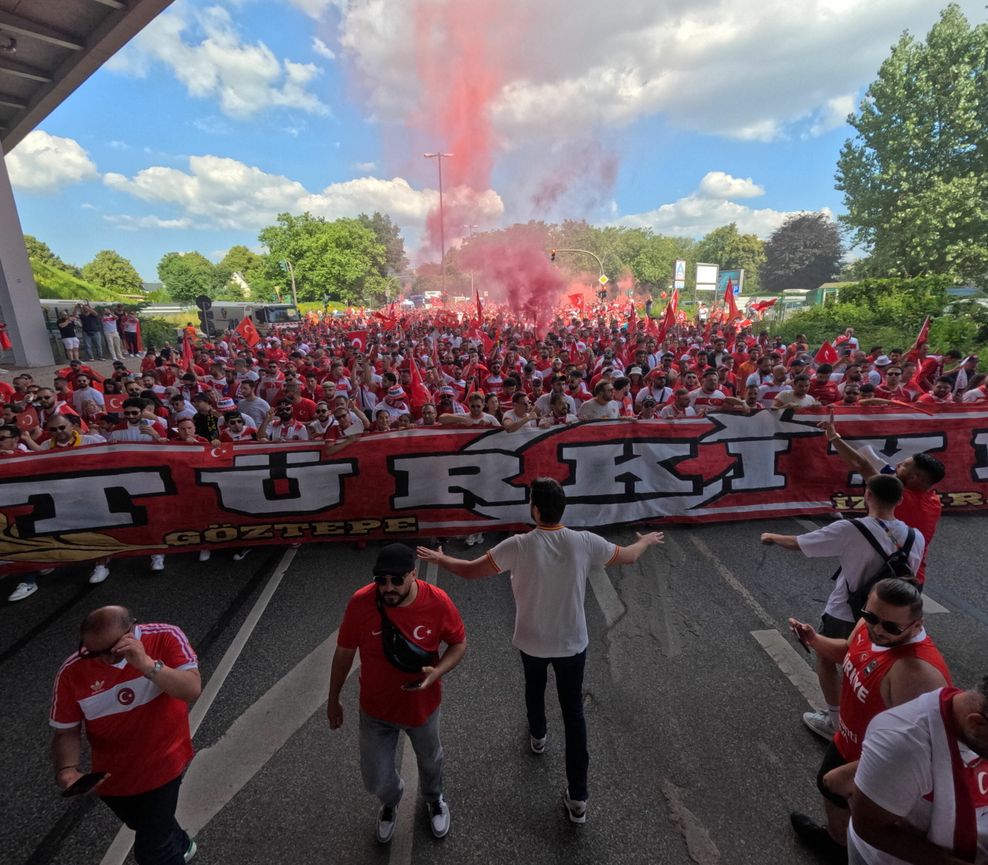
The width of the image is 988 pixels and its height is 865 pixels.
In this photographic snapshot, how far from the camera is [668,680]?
3846mm

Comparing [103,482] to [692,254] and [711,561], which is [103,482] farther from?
[692,254]

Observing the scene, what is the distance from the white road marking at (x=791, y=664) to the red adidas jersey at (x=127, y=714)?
3962 millimetres

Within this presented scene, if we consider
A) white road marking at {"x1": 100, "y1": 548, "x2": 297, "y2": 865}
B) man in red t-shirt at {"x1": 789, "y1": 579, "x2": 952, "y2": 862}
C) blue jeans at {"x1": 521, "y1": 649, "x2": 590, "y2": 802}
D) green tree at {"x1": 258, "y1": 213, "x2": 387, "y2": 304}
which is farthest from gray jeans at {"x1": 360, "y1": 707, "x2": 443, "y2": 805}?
green tree at {"x1": 258, "y1": 213, "x2": 387, "y2": 304}

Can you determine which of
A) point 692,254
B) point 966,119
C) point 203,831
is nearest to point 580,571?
point 203,831

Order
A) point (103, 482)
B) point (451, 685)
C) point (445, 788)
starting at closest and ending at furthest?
point (445, 788)
point (451, 685)
point (103, 482)

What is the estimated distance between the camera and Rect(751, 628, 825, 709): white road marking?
12.1 ft

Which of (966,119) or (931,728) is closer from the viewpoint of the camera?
(931,728)

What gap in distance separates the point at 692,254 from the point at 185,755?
375 ft

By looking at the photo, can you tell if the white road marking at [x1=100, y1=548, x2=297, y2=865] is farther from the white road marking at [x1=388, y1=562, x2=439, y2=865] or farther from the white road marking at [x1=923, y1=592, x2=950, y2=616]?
the white road marking at [x1=923, y1=592, x2=950, y2=616]

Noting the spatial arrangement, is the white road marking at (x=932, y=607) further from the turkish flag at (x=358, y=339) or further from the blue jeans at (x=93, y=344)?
the blue jeans at (x=93, y=344)

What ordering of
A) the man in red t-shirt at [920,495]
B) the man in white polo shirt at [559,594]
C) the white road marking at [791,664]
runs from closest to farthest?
1. the man in white polo shirt at [559,594]
2. the man in red t-shirt at [920,495]
3. the white road marking at [791,664]

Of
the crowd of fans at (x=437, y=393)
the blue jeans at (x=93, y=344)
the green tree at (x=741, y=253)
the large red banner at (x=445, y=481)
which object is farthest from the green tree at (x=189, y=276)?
the green tree at (x=741, y=253)

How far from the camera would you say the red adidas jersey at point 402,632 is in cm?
245

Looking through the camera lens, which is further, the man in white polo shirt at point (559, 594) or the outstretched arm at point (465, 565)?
the outstretched arm at point (465, 565)
